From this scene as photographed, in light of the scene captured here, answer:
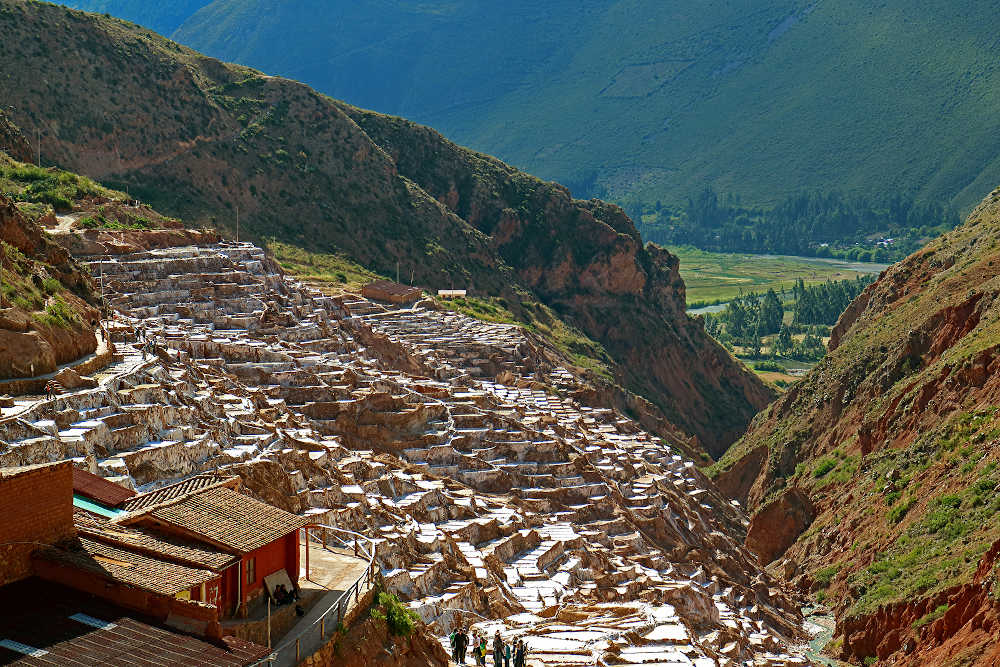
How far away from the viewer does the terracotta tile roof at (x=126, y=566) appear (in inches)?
936

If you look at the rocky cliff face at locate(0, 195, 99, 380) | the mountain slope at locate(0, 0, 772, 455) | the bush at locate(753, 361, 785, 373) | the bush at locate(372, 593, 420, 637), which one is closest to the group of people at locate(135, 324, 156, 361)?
the rocky cliff face at locate(0, 195, 99, 380)

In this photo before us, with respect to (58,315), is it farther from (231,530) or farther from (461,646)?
(231,530)

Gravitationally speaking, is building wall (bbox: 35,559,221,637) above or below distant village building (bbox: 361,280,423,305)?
below

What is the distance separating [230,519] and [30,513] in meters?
4.79

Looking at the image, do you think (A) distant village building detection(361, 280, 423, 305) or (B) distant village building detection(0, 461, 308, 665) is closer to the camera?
(B) distant village building detection(0, 461, 308, 665)

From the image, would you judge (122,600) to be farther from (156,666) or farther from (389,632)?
(389,632)

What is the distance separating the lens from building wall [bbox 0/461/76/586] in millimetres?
→ 23484

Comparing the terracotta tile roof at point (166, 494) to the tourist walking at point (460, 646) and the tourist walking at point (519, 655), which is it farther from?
the tourist walking at point (519, 655)

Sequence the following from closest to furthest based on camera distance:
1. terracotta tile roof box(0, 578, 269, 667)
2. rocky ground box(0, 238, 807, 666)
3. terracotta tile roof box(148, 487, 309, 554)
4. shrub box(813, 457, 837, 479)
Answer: terracotta tile roof box(0, 578, 269, 667) < terracotta tile roof box(148, 487, 309, 554) < rocky ground box(0, 238, 807, 666) < shrub box(813, 457, 837, 479)

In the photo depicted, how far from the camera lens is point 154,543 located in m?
26.1

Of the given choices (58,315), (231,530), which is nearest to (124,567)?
(231,530)

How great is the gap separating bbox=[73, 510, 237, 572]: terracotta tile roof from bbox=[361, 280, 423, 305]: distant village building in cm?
7381

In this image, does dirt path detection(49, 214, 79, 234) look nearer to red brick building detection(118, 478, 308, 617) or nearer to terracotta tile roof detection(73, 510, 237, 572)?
red brick building detection(118, 478, 308, 617)

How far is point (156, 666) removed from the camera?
21.6 m
